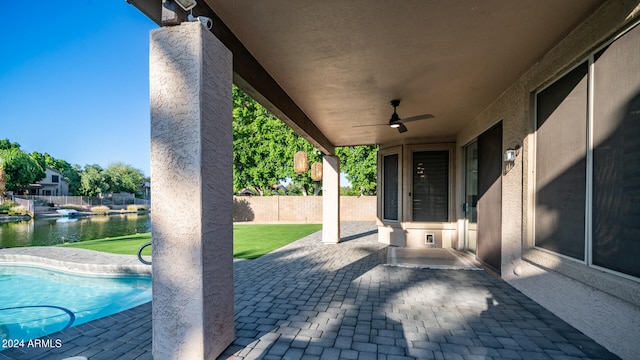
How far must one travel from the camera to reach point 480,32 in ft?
7.78

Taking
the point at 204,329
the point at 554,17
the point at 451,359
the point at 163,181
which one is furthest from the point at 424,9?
the point at 204,329

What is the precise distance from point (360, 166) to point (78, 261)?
1392cm

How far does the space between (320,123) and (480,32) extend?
3.44 metres

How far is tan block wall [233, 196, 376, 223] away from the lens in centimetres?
1514

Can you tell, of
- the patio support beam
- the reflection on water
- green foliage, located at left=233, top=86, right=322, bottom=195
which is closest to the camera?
the patio support beam

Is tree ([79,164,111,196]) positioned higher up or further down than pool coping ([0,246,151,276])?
higher up

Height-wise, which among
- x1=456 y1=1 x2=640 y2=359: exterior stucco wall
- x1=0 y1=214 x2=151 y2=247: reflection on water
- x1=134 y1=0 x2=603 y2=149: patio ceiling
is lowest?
x1=0 y1=214 x2=151 y2=247: reflection on water

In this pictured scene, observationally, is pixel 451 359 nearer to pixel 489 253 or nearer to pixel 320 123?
pixel 489 253

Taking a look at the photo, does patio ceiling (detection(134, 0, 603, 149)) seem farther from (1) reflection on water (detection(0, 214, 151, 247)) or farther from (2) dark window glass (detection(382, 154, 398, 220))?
(1) reflection on water (detection(0, 214, 151, 247))

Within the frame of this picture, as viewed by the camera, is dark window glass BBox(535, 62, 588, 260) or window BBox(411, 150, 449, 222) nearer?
dark window glass BBox(535, 62, 588, 260)

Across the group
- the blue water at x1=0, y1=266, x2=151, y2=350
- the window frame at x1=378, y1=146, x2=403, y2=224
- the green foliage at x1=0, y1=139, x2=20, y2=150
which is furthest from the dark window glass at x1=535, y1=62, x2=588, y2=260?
the green foliage at x1=0, y1=139, x2=20, y2=150

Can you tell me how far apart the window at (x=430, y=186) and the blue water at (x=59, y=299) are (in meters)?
6.47

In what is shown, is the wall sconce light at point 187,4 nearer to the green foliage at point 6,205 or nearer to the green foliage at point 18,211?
the green foliage at point 18,211

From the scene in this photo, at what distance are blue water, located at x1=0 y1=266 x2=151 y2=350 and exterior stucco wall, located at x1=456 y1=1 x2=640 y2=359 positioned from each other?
6198 millimetres
